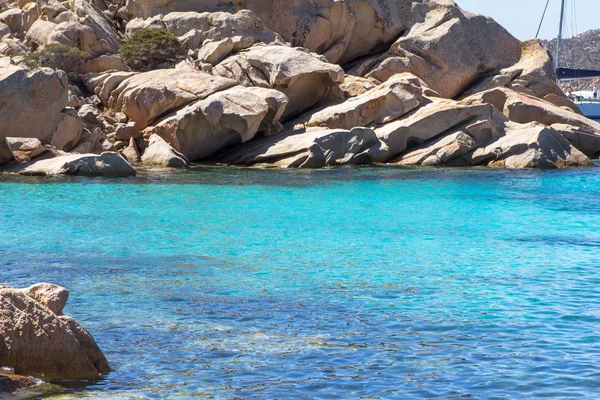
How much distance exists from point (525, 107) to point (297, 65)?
1238 cm

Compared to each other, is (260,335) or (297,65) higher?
(297,65)

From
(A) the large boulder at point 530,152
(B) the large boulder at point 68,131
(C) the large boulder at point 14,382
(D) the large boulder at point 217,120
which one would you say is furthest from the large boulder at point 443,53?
(C) the large boulder at point 14,382

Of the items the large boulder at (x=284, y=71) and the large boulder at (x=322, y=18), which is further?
the large boulder at (x=322, y=18)

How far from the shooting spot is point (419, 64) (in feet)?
158

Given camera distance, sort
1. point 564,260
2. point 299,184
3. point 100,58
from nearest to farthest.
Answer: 1. point 564,260
2. point 299,184
3. point 100,58

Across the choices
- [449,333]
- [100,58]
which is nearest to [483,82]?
[100,58]

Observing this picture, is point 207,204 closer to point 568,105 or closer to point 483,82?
point 483,82

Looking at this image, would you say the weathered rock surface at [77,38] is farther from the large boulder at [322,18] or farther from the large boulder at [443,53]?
the large boulder at [443,53]

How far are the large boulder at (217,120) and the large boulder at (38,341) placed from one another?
2745cm

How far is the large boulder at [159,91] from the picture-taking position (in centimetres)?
3734

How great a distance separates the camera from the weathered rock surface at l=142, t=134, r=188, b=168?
35.2m

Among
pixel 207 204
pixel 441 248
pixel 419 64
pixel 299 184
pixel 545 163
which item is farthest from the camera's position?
pixel 419 64

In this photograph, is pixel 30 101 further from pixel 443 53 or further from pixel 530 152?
pixel 443 53

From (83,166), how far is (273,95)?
10.4 metres
